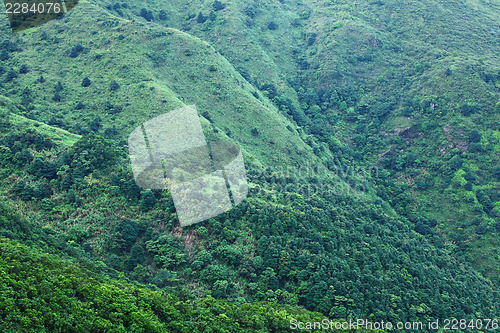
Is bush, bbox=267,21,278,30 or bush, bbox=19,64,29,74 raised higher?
→ bush, bbox=267,21,278,30

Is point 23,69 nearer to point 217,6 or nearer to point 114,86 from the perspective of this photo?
point 114,86

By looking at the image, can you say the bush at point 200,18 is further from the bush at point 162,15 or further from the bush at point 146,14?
the bush at point 146,14

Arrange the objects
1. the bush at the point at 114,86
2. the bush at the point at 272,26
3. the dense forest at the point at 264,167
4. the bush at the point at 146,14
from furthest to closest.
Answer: the bush at the point at 272,26, the bush at the point at 146,14, the bush at the point at 114,86, the dense forest at the point at 264,167

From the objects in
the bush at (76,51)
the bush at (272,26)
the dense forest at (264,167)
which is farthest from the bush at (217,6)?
the bush at (76,51)

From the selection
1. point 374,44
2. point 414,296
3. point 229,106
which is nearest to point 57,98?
point 229,106

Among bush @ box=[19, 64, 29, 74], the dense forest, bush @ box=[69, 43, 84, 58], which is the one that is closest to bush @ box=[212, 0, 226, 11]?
the dense forest

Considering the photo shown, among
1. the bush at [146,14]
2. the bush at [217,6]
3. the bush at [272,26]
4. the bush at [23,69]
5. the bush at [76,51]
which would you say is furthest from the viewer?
the bush at [272,26]

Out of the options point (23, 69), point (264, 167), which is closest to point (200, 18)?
point (23, 69)

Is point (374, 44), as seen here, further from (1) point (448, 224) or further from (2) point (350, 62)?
(1) point (448, 224)

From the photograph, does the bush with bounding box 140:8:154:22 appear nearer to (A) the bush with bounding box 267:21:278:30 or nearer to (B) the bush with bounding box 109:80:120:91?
(A) the bush with bounding box 267:21:278:30
